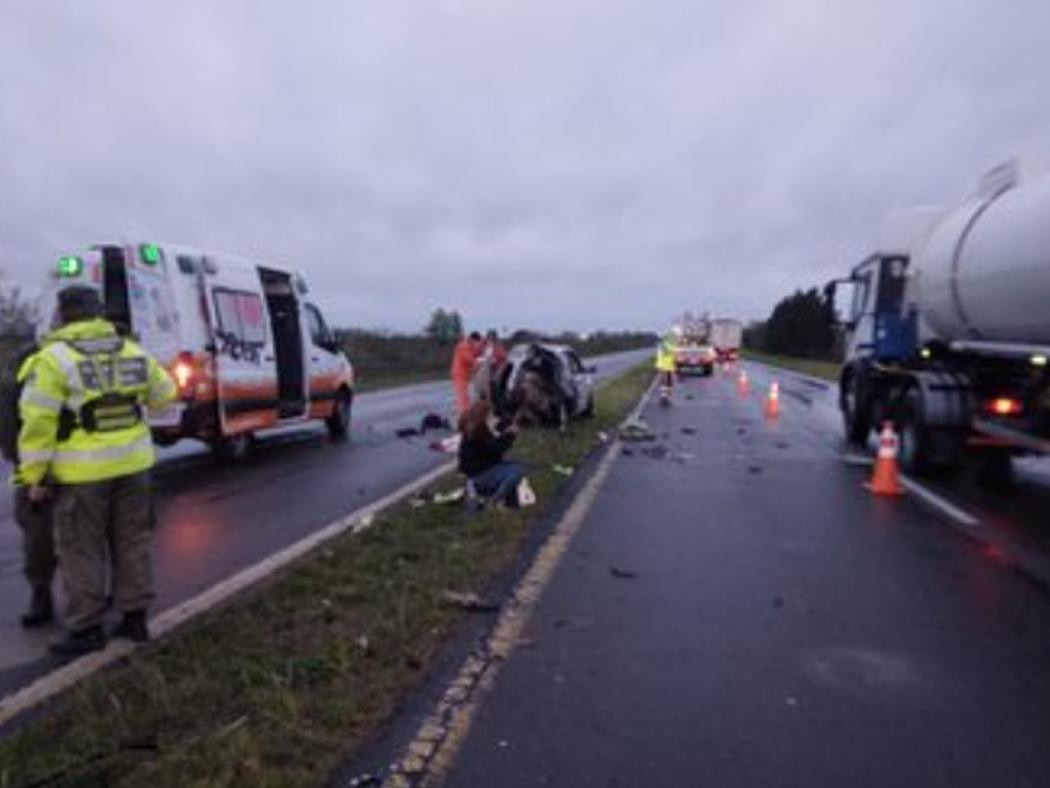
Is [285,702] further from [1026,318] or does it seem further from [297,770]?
[1026,318]

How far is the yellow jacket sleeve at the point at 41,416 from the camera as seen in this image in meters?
6.25

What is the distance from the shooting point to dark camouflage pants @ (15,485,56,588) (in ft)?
23.1

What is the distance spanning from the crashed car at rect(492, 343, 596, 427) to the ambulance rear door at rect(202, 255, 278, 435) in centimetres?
492

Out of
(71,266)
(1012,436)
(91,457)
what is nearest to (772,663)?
(91,457)

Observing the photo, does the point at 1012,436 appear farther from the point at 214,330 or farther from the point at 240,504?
the point at 214,330

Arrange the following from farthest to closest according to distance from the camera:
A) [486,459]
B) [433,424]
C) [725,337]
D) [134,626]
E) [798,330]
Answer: [798,330] < [725,337] < [433,424] < [486,459] < [134,626]

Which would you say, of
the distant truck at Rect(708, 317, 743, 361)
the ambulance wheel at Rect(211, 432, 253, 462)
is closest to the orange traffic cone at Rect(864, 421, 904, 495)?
the ambulance wheel at Rect(211, 432, 253, 462)

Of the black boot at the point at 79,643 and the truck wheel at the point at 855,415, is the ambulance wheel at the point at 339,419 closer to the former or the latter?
the truck wheel at the point at 855,415

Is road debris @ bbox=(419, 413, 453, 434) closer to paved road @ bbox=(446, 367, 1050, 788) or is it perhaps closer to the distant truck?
paved road @ bbox=(446, 367, 1050, 788)

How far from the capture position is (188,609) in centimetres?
725

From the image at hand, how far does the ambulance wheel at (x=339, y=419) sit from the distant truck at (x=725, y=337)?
2387 inches

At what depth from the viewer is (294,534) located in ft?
32.9

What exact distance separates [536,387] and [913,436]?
23.5 ft

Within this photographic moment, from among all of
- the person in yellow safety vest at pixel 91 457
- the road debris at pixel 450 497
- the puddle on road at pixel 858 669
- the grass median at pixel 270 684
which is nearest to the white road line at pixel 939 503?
the road debris at pixel 450 497
